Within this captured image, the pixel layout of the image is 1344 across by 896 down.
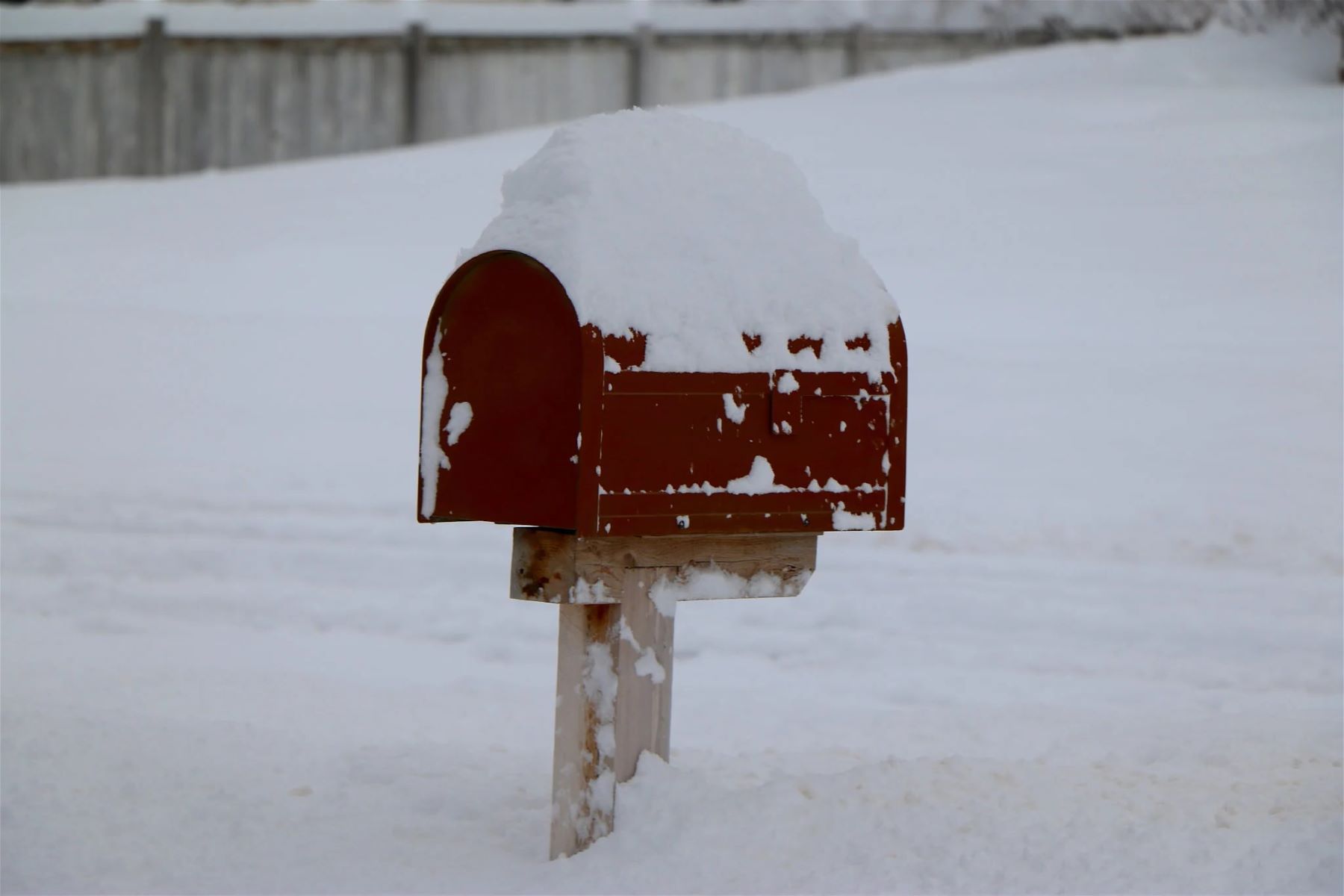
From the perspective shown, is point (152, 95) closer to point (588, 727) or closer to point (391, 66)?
point (391, 66)

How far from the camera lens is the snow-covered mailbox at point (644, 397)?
325 centimetres

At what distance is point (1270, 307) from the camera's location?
832cm

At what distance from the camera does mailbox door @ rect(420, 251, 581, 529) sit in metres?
3.24

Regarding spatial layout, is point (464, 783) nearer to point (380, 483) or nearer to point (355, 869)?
point (355, 869)

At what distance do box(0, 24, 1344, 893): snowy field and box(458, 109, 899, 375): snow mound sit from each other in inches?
39.7

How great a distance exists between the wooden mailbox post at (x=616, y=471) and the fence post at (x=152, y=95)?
9630mm

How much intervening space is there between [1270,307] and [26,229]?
797cm

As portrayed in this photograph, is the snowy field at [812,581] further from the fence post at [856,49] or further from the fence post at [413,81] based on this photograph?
the fence post at [856,49]

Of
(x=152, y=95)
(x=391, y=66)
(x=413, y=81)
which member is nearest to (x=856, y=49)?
(x=413, y=81)

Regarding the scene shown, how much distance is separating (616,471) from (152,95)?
33.4 feet

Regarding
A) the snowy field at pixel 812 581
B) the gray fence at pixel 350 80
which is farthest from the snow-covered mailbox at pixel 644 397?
the gray fence at pixel 350 80

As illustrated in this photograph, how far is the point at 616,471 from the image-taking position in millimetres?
3234

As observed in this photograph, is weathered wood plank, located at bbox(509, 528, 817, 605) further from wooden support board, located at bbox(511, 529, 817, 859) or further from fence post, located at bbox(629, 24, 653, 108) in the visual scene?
fence post, located at bbox(629, 24, 653, 108)

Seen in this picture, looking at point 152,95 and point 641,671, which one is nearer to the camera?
point 641,671
